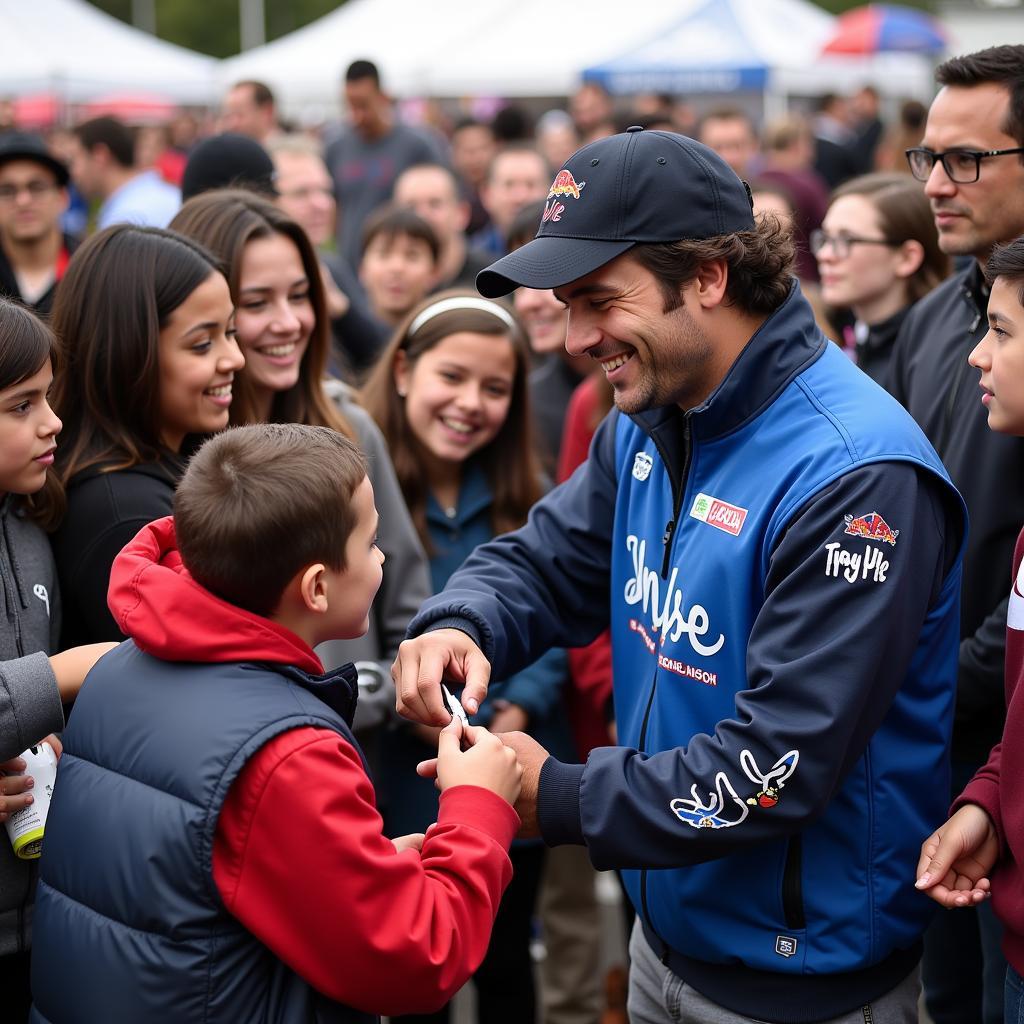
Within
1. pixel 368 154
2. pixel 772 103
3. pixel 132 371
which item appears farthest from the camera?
pixel 772 103

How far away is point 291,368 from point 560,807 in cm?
184

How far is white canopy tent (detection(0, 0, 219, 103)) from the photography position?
19.7 metres

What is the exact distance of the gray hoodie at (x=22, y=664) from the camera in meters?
2.40

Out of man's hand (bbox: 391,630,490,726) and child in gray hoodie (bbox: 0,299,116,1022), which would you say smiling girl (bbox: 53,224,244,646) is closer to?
child in gray hoodie (bbox: 0,299,116,1022)

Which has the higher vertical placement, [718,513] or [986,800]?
[718,513]

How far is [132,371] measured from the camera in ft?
9.77

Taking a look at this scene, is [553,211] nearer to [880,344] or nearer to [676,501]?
[676,501]

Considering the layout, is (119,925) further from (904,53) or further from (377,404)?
(904,53)

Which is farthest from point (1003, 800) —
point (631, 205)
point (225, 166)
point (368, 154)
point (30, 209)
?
point (368, 154)

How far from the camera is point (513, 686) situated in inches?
151

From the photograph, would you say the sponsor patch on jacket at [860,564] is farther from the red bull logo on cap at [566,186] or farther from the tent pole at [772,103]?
the tent pole at [772,103]

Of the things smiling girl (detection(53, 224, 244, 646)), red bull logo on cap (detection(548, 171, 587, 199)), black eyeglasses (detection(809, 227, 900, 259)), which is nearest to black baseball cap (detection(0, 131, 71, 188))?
smiling girl (detection(53, 224, 244, 646))

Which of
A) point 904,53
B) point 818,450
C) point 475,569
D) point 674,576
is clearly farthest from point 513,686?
point 904,53

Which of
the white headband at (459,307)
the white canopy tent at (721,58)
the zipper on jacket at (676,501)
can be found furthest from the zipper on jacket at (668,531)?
the white canopy tent at (721,58)
